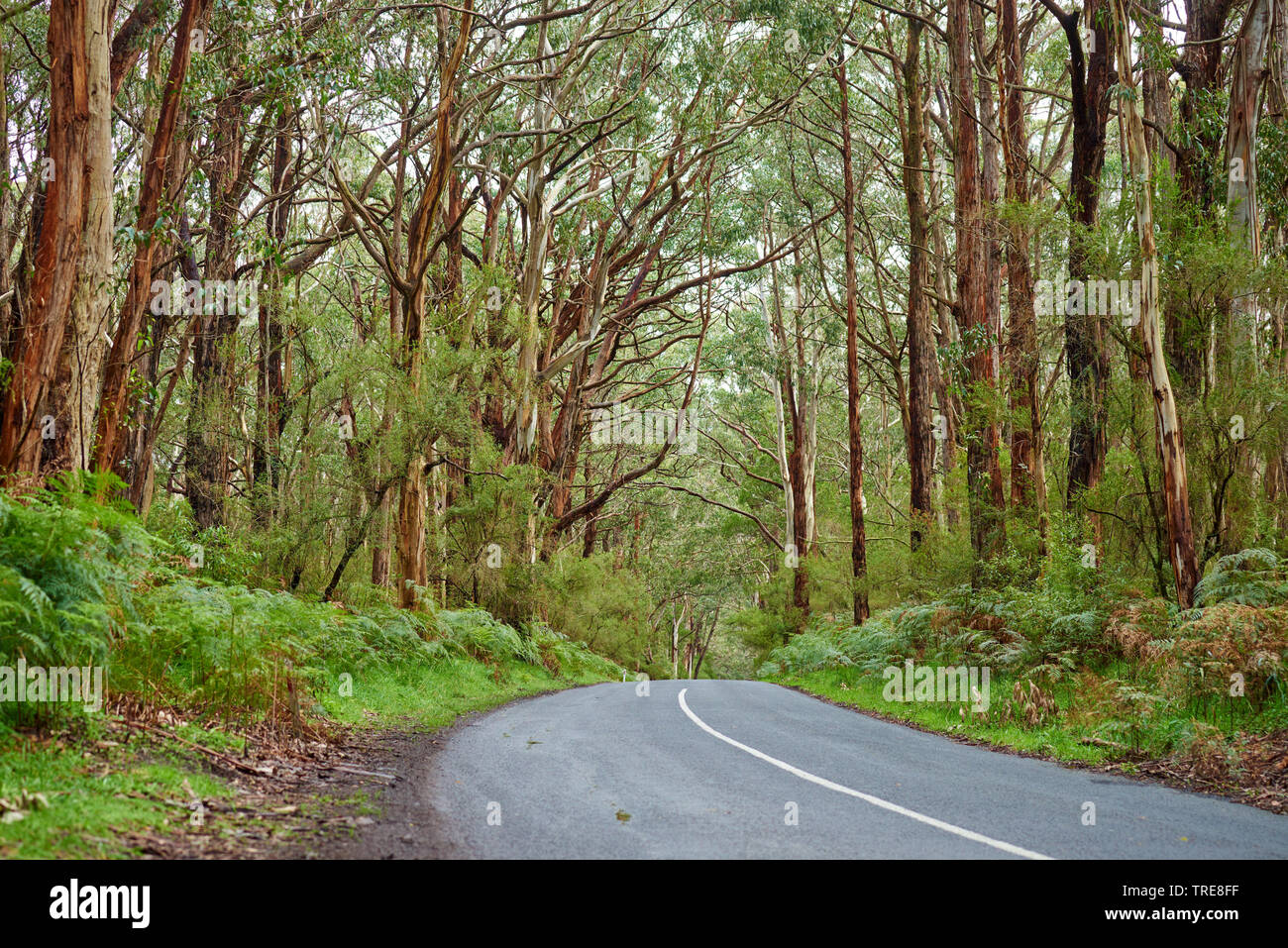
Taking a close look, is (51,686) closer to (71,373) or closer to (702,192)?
(71,373)

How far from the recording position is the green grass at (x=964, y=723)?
9453mm

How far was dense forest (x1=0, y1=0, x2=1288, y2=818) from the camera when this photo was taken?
948 cm

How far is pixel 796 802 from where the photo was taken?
6.75 m

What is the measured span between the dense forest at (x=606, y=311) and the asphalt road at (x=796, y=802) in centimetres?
222

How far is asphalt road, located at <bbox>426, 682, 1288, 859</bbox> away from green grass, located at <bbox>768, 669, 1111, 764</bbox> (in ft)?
1.62

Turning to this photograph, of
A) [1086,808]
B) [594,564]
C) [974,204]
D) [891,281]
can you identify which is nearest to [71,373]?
[1086,808]

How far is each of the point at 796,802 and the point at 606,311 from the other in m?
25.9

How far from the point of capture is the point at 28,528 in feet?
20.3

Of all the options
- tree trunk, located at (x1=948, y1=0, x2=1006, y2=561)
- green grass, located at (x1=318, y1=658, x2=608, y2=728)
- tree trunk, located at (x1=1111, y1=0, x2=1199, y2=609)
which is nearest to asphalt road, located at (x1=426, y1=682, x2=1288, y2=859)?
green grass, located at (x1=318, y1=658, x2=608, y2=728)

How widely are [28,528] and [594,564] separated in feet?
79.1
